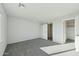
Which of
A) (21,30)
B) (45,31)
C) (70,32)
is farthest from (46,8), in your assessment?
(70,32)

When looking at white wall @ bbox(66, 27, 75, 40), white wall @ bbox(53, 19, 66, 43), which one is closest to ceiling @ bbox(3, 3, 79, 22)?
white wall @ bbox(53, 19, 66, 43)

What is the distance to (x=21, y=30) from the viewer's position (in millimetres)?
7184

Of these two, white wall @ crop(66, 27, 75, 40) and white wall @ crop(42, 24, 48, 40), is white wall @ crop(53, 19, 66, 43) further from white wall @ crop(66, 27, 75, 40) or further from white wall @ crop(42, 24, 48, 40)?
white wall @ crop(66, 27, 75, 40)

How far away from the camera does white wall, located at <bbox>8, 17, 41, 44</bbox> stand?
21.1 ft

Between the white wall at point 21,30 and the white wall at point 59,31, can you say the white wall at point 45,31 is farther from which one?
the white wall at point 59,31

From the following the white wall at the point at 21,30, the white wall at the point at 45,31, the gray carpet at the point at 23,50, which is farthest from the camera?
the white wall at the point at 45,31

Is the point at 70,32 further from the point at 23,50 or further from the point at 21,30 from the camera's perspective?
the point at 23,50

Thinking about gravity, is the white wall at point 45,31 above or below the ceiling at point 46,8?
below

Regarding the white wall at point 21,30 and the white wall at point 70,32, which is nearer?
the white wall at point 21,30

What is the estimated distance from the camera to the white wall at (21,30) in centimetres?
643

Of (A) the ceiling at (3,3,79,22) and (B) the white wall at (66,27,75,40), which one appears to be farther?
(B) the white wall at (66,27,75,40)

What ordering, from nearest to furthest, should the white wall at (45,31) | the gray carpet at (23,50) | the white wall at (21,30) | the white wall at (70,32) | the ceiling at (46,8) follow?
the ceiling at (46,8)
the gray carpet at (23,50)
the white wall at (21,30)
the white wall at (70,32)
the white wall at (45,31)

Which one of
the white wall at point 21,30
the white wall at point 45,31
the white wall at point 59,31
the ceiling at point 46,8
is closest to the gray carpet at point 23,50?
the white wall at point 21,30

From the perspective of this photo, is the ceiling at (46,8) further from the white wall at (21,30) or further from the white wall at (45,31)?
the white wall at (45,31)
